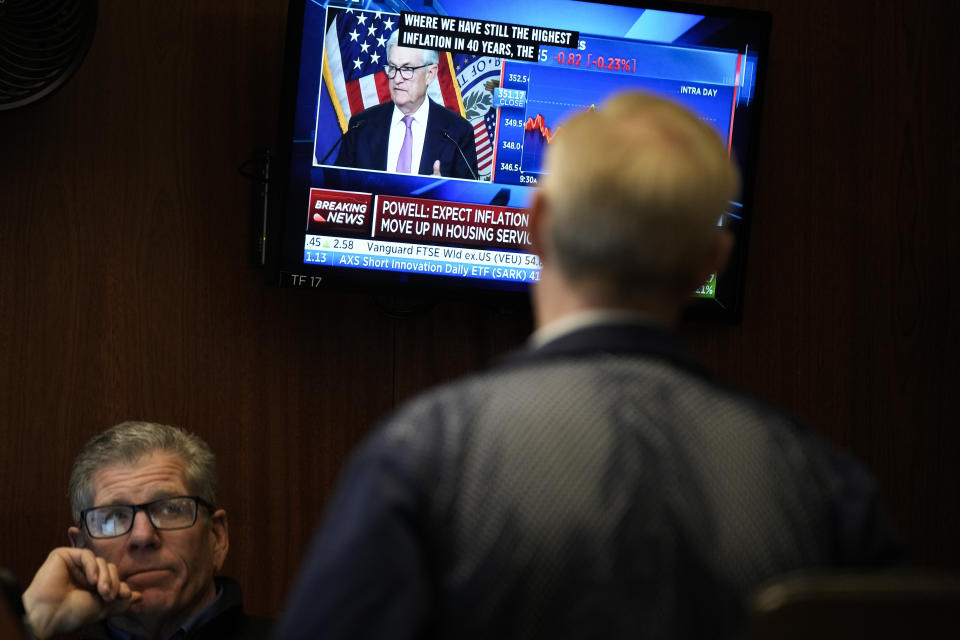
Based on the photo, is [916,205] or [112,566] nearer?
[112,566]

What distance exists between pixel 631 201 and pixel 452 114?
1871 millimetres

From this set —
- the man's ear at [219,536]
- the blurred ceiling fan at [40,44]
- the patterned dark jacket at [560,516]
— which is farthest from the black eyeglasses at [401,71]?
the patterned dark jacket at [560,516]

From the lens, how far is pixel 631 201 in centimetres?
125

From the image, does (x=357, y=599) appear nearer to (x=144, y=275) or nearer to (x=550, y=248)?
(x=550, y=248)

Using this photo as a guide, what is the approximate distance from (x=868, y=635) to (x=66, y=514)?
7.94 ft

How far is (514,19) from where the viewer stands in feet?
10.2

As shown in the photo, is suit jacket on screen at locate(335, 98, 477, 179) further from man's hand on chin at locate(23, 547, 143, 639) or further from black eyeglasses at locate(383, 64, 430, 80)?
man's hand on chin at locate(23, 547, 143, 639)

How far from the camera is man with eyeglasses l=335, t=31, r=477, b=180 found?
9.93ft

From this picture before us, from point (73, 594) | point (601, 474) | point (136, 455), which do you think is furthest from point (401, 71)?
point (601, 474)

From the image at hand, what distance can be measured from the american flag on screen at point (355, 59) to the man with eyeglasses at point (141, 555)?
86cm

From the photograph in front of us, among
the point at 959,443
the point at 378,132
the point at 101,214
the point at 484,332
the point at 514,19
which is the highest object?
the point at 514,19

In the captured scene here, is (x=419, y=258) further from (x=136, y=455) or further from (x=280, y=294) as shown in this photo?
(x=136, y=455)

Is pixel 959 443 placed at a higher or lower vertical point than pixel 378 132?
lower

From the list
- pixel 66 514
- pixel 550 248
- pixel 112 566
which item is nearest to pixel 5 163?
pixel 66 514
